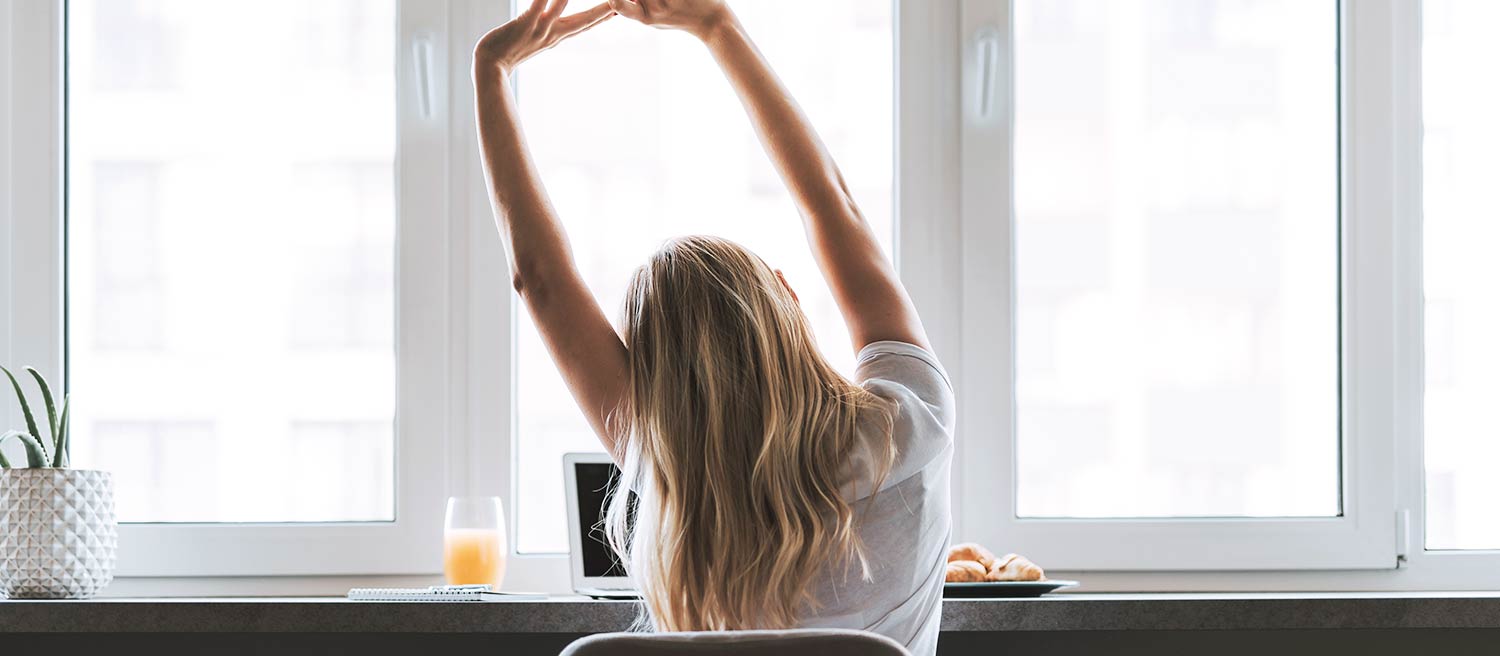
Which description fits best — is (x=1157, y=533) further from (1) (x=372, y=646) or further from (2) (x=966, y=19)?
(1) (x=372, y=646)

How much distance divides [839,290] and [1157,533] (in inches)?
40.2

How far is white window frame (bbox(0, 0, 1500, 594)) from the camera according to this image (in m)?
2.23

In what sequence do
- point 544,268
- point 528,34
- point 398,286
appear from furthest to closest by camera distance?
point 398,286
point 528,34
point 544,268

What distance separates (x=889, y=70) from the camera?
7.59ft

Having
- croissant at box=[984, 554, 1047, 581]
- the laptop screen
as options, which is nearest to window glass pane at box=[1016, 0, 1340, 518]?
croissant at box=[984, 554, 1047, 581]

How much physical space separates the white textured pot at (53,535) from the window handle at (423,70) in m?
0.71

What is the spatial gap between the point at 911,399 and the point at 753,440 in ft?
0.48

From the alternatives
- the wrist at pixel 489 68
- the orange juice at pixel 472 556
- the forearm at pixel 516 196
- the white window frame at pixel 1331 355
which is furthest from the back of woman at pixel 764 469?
the white window frame at pixel 1331 355

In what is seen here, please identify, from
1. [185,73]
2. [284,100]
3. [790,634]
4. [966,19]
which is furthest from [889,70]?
[790,634]

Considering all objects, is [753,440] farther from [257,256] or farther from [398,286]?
[257,256]

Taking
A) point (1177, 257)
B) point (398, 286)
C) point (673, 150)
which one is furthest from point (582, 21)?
point (1177, 257)

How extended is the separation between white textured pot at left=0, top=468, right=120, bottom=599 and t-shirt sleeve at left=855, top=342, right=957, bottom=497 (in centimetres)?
116

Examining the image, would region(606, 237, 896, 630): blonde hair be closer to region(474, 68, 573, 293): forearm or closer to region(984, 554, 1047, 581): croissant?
region(474, 68, 573, 293): forearm

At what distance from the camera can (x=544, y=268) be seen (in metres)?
1.38
